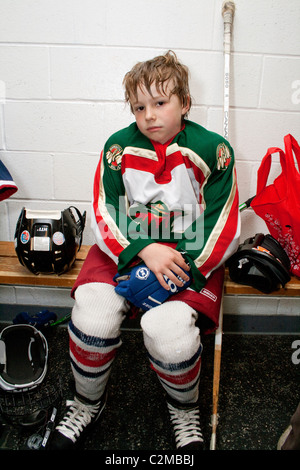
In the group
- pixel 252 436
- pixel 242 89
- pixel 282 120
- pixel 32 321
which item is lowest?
pixel 252 436

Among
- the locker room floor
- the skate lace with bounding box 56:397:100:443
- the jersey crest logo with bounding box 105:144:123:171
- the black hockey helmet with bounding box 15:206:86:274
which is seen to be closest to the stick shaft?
the jersey crest logo with bounding box 105:144:123:171

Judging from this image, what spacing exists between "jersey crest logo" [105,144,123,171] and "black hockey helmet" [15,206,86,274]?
0.80 feet

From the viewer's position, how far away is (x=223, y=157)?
1.04m

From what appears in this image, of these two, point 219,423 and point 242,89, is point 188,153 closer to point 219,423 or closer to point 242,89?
point 242,89

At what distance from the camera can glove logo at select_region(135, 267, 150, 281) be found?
924 mm

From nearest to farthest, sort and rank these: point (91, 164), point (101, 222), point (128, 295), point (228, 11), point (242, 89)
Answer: point (128, 295), point (101, 222), point (228, 11), point (242, 89), point (91, 164)

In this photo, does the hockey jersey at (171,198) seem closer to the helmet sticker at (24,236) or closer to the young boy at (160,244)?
the young boy at (160,244)

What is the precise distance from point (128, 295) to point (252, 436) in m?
0.61

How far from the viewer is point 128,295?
3.08 feet

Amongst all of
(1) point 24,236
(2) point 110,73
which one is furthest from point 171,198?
(2) point 110,73

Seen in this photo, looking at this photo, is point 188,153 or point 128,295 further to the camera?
point 188,153

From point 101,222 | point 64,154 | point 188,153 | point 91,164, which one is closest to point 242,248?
point 188,153

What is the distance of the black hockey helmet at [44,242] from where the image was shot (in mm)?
1102

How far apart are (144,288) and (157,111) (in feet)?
1.72
